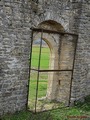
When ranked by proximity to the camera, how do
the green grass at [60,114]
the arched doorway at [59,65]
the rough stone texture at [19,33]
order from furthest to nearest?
the arched doorway at [59,65]
the green grass at [60,114]
the rough stone texture at [19,33]

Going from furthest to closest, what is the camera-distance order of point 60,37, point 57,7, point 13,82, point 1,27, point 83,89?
point 83,89 → point 60,37 → point 57,7 → point 13,82 → point 1,27

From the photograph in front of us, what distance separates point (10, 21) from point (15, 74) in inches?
60.1

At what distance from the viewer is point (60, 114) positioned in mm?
8984

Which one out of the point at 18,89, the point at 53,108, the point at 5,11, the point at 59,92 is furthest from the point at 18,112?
the point at 5,11

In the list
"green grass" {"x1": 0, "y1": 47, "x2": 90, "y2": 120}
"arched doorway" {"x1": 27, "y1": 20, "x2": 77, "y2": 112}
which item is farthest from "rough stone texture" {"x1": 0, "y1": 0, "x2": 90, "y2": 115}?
"arched doorway" {"x1": 27, "y1": 20, "x2": 77, "y2": 112}

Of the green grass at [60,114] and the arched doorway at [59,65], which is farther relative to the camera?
the arched doorway at [59,65]

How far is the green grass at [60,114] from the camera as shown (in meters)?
8.12

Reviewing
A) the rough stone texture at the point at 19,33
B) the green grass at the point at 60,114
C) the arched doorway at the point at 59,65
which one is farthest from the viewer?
the arched doorway at the point at 59,65

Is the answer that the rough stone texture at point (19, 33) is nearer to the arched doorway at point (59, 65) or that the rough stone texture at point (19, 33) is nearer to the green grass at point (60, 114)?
the green grass at point (60, 114)

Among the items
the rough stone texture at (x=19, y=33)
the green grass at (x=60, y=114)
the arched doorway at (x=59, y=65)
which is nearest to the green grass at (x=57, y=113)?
the green grass at (x=60, y=114)

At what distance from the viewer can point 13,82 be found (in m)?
8.26

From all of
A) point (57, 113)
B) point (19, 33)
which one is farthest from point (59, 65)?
point (19, 33)

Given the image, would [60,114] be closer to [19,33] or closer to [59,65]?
[59,65]

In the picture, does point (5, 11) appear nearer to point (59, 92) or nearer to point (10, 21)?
point (10, 21)
